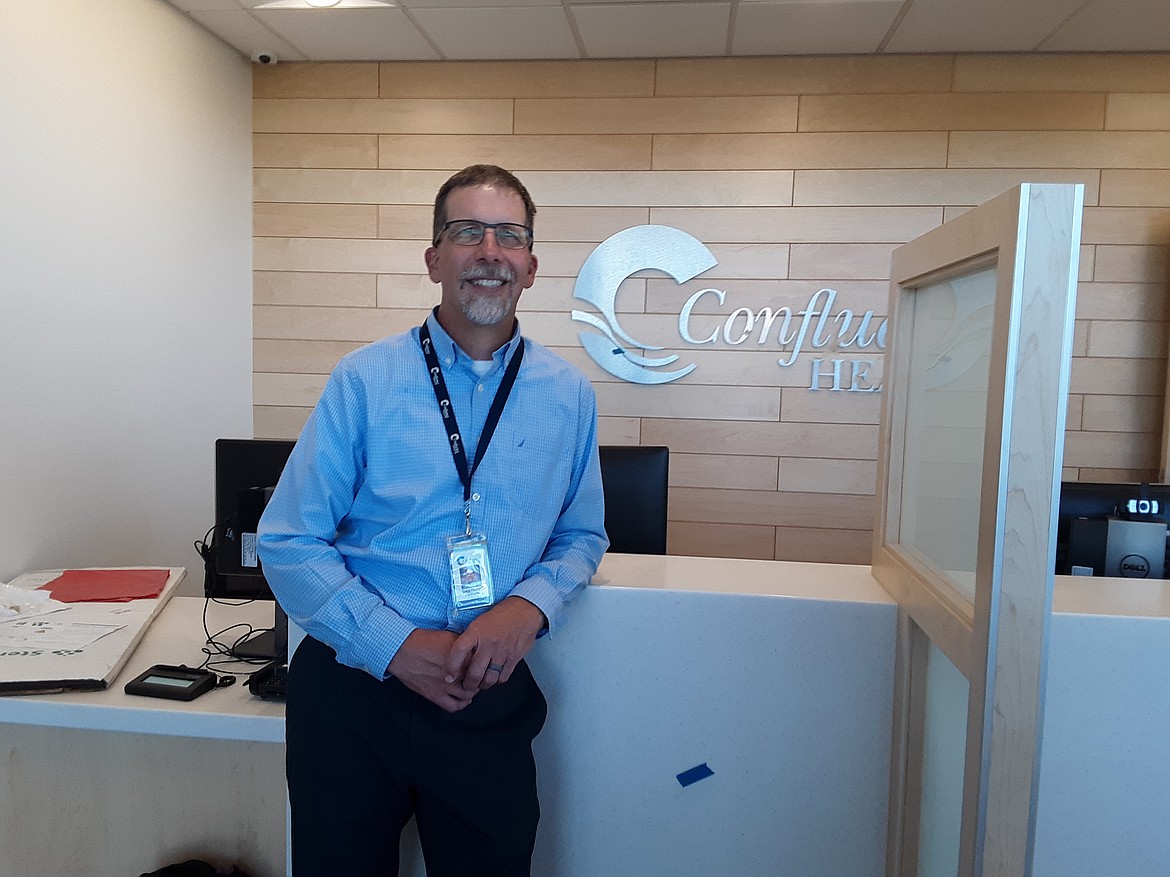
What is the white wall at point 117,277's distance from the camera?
2742mm

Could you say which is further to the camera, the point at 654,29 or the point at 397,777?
the point at 654,29

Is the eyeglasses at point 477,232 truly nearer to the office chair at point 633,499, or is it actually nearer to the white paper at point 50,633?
the office chair at point 633,499

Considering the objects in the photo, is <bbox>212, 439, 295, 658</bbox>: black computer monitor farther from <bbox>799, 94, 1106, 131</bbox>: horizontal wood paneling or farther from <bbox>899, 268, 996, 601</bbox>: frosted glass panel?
<bbox>799, 94, 1106, 131</bbox>: horizontal wood paneling

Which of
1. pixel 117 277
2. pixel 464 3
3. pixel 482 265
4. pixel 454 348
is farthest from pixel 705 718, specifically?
pixel 464 3

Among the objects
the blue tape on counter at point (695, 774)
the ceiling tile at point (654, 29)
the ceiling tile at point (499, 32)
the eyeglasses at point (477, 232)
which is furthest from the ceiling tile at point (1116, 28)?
the blue tape on counter at point (695, 774)

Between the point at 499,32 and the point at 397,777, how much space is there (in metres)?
3.18

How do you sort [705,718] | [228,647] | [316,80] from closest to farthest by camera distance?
[705,718]
[228,647]
[316,80]

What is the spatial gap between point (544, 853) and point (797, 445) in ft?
8.67

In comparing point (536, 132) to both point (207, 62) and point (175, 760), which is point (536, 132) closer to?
point (207, 62)

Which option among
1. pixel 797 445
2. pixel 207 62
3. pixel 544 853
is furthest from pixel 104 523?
pixel 797 445

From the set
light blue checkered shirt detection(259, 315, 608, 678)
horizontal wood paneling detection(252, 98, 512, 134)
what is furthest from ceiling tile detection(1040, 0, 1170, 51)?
light blue checkered shirt detection(259, 315, 608, 678)

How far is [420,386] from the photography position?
5.00 ft

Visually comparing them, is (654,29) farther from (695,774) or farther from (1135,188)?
(695,774)

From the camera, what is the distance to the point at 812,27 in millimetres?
3527
